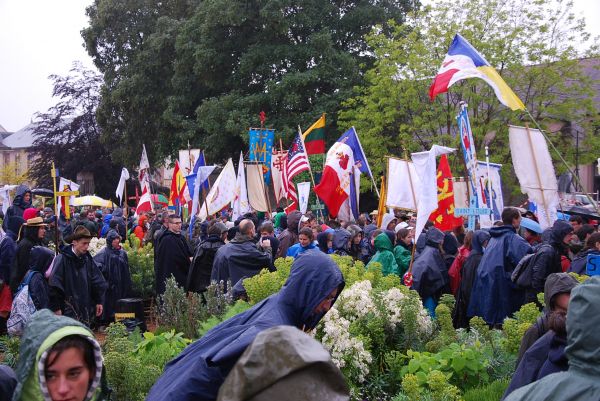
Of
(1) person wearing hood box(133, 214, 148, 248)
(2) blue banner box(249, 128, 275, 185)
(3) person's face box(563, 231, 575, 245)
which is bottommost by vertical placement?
(1) person wearing hood box(133, 214, 148, 248)

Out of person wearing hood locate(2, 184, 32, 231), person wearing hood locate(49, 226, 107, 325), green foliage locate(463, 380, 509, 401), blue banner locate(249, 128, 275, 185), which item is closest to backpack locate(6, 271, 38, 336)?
person wearing hood locate(49, 226, 107, 325)

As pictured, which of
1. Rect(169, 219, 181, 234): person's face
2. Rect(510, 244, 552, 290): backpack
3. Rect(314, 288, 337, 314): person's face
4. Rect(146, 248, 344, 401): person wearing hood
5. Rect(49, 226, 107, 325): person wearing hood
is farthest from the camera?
Rect(169, 219, 181, 234): person's face

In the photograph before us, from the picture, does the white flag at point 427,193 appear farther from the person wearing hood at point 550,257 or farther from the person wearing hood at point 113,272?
the person wearing hood at point 113,272

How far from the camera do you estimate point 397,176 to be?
13.7m

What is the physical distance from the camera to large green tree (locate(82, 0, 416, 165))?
3244 cm

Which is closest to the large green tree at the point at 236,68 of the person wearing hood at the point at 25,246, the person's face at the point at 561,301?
the person wearing hood at the point at 25,246

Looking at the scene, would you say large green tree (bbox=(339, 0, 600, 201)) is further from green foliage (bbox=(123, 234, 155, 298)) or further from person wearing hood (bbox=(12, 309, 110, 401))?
person wearing hood (bbox=(12, 309, 110, 401))

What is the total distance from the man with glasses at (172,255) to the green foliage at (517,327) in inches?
257

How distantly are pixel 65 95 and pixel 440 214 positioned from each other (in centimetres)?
4635

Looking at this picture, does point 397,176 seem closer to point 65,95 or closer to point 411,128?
point 411,128

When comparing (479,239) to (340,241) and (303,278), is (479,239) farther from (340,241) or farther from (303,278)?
(303,278)

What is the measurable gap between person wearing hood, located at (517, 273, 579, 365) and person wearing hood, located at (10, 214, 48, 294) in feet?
25.4

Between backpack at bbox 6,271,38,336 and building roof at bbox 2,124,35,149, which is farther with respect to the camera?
building roof at bbox 2,124,35,149

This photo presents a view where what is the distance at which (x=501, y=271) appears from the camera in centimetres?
933
